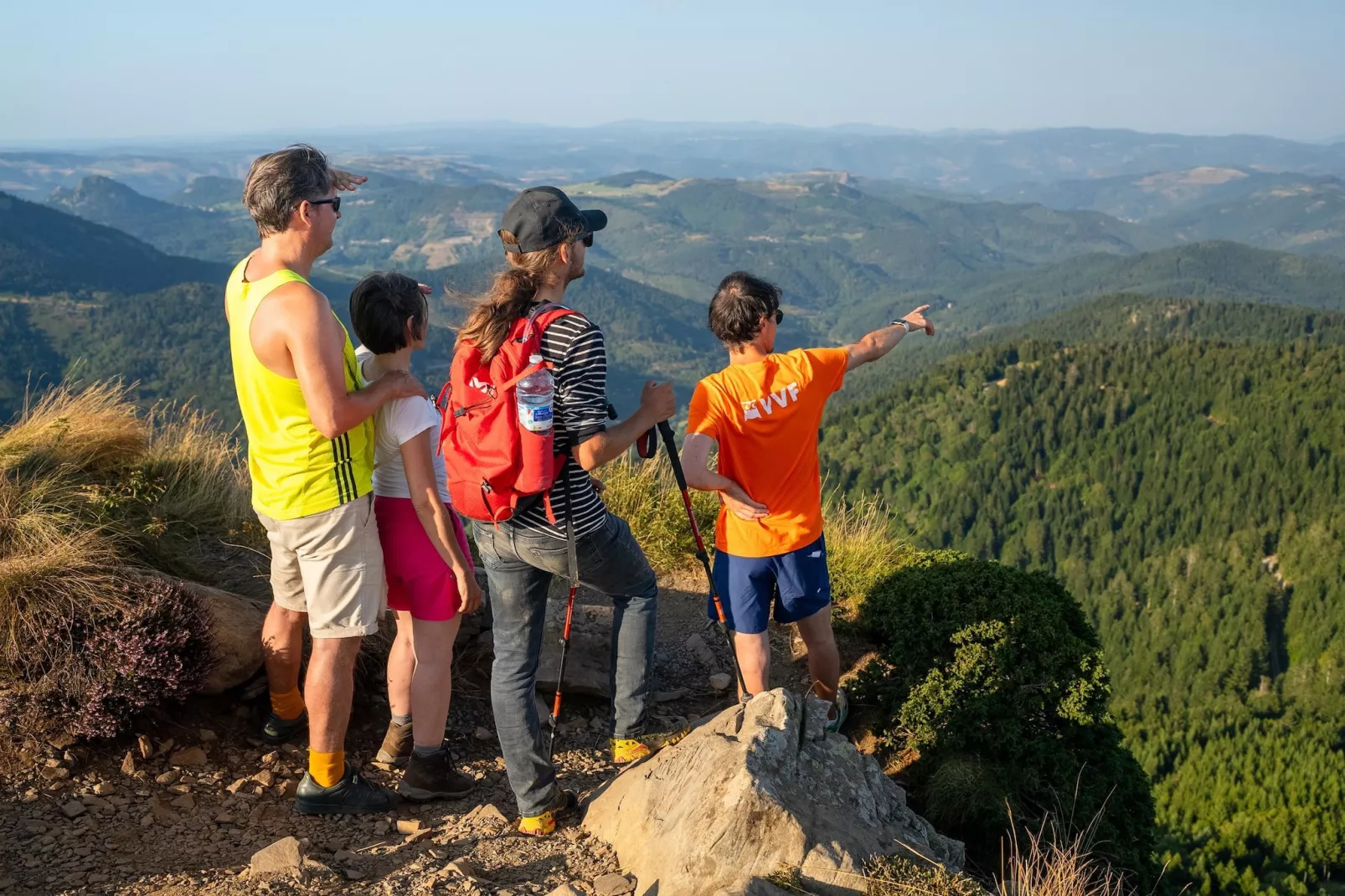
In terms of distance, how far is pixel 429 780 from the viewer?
13.0 ft

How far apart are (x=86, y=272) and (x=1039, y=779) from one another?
180 meters

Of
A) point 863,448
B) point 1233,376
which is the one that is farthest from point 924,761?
point 1233,376

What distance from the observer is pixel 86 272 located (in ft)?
504

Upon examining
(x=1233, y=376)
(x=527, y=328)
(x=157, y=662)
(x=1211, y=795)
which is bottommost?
(x=1211, y=795)

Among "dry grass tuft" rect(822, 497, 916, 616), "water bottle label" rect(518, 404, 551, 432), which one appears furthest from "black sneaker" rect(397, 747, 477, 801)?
"dry grass tuft" rect(822, 497, 916, 616)

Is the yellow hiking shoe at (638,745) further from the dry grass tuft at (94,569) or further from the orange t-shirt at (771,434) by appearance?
the dry grass tuft at (94,569)

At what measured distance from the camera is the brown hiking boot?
4285 millimetres

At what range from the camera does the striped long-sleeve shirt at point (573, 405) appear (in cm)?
320

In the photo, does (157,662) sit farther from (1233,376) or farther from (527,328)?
(1233,376)

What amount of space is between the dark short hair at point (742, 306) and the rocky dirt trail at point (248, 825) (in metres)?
2.03

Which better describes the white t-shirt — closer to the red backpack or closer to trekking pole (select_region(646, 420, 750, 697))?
the red backpack

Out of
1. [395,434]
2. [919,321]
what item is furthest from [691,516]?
[919,321]

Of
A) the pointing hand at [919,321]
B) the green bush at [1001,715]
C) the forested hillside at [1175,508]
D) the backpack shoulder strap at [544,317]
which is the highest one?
the backpack shoulder strap at [544,317]

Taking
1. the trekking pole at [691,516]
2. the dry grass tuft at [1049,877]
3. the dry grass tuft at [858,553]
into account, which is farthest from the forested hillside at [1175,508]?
the trekking pole at [691,516]
